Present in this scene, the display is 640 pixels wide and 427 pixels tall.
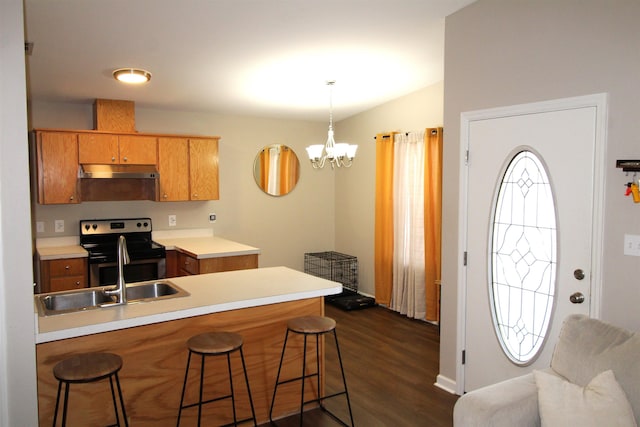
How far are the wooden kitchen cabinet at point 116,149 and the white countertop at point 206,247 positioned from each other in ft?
3.07

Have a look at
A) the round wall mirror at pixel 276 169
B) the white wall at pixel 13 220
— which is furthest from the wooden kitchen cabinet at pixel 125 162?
the white wall at pixel 13 220

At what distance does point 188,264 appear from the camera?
4738 millimetres

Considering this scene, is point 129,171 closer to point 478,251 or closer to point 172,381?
point 172,381

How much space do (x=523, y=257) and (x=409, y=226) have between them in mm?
2344

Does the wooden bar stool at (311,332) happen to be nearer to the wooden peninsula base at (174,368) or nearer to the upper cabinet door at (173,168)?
the wooden peninsula base at (174,368)

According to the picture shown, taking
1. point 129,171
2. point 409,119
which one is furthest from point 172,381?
point 409,119

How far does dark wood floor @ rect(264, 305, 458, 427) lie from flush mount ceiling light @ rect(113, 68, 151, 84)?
2977 millimetres

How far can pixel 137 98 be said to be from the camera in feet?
16.4

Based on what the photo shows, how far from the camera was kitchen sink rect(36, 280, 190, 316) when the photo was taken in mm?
2742

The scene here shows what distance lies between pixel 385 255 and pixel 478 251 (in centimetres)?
241

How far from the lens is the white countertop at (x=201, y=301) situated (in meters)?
2.25

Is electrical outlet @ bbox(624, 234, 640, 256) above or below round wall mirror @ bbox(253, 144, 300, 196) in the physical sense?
below

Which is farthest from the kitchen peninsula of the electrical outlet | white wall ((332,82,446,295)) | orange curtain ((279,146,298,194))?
orange curtain ((279,146,298,194))

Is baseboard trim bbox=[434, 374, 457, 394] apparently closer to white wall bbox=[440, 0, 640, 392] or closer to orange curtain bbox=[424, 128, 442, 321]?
white wall bbox=[440, 0, 640, 392]
